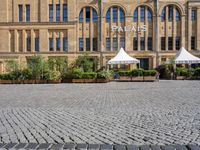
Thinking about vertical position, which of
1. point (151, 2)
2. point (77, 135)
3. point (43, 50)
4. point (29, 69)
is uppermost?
point (151, 2)

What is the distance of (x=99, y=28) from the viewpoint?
139ft

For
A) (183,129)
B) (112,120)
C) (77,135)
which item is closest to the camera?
(77,135)

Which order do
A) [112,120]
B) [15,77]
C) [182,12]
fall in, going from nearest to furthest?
[112,120], [15,77], [182,12]

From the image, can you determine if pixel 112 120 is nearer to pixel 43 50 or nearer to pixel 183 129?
pixel 183 129

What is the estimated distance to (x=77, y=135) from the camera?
568 centimetres

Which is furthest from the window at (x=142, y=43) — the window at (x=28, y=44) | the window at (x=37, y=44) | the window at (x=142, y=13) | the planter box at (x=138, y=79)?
the window at (x=28, y=44)

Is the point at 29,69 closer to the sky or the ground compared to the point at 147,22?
closer to the ground

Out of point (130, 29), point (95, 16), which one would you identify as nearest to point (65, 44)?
point (95, 16)

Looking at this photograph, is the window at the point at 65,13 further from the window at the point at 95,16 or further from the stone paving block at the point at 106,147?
the stone paving block at the point at 106,147

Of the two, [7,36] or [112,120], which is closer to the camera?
[112,120]

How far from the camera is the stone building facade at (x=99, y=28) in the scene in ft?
138

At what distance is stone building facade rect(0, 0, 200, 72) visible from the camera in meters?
42.1

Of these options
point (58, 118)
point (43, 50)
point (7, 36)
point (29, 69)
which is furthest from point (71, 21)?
point (58, 118)

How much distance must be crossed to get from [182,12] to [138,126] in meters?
39.6
